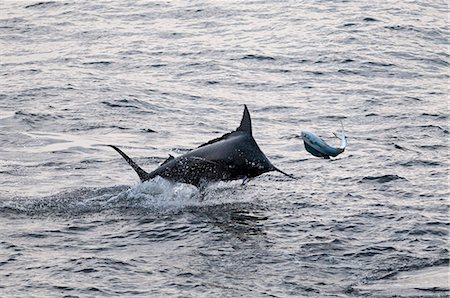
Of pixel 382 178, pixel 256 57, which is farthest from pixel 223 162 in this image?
pixel 256 57

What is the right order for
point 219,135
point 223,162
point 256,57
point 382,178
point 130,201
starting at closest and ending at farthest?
point 223,162, point 130,201, point 382,178, point 219,135, point 256,57

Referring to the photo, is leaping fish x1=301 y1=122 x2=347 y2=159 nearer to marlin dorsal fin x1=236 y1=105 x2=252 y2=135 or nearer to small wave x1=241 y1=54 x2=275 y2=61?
marlin dorsal fin x1=236 y1=105 x2=252 y2=135

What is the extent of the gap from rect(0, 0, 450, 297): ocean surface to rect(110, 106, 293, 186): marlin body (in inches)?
9.5

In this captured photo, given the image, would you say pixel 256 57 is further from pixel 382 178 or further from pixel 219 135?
pixel 382 178

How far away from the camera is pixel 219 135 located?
16781 mm

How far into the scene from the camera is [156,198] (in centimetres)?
1284

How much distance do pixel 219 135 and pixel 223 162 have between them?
4.43 meters

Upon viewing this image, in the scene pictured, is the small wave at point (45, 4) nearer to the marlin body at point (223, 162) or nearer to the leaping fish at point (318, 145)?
the marlin body at point (223, 162)

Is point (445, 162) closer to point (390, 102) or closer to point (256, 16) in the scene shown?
point (390, 102)

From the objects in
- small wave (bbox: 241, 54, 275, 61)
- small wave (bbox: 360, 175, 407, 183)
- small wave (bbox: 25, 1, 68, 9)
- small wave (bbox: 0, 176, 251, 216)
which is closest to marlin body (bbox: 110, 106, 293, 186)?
small wave (bbox: 0, 176, 251, 216)

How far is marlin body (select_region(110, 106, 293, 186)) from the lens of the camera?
40.5ft

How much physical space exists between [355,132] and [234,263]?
6.71 metres

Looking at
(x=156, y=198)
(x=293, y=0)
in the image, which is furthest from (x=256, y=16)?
(x=156, y=198)

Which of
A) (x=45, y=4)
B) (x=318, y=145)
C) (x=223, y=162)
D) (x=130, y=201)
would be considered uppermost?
(x=318, y=145)
